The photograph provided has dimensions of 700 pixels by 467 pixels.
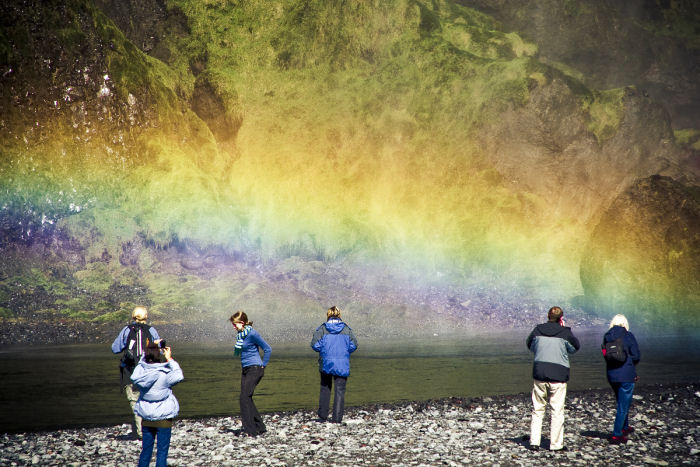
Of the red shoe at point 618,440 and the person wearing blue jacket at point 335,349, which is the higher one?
the person wearing blue jacket at point 335,349

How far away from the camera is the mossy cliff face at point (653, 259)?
131 m

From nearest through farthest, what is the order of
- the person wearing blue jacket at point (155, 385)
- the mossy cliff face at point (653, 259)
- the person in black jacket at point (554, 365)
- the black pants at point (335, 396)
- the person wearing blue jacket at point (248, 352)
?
the person wearing blue jacket at point (155, 385) < the person in black jacket at point (554, 365) < the person wearing blue jacket at point (248, 352) < the black pants at point (335, 396) < the mossy cliff face at point (653, 259)

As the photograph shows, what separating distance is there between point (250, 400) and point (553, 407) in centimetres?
839

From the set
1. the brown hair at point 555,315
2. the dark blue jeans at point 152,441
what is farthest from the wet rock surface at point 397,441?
the brown hair at point 555,315

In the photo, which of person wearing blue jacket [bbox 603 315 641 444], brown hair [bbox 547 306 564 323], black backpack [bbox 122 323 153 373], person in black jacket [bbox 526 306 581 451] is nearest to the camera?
person in black jacket [bbox 526 306 581 451]

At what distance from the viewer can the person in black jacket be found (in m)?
15.0

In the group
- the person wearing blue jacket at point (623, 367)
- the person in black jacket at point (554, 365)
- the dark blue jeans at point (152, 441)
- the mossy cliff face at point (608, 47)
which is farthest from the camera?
the mossy cliff face at point (608, 47)

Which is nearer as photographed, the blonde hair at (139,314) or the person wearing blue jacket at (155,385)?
the person wearing blue jacket at (155,385)

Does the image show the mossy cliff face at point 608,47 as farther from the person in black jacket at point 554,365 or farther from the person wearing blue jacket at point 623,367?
the person in black jacket at point 554,365

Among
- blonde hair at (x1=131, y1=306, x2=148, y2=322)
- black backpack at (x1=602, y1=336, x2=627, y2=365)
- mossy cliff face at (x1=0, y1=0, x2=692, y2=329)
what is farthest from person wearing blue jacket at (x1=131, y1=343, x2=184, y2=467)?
mossy cliff face at (x1=0, y1=0, x2=692, y2=329)

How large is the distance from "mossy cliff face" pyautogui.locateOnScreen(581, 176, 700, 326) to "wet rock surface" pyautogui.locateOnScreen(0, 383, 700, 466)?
120 metres

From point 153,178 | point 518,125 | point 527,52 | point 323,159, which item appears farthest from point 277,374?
point 527,52

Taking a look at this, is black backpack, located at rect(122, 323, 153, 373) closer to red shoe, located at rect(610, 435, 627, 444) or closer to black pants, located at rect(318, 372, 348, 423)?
black pants, located at rect(318, 372, 348, 423)

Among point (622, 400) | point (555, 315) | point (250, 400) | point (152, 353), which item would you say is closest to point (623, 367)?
point (622, 400)
